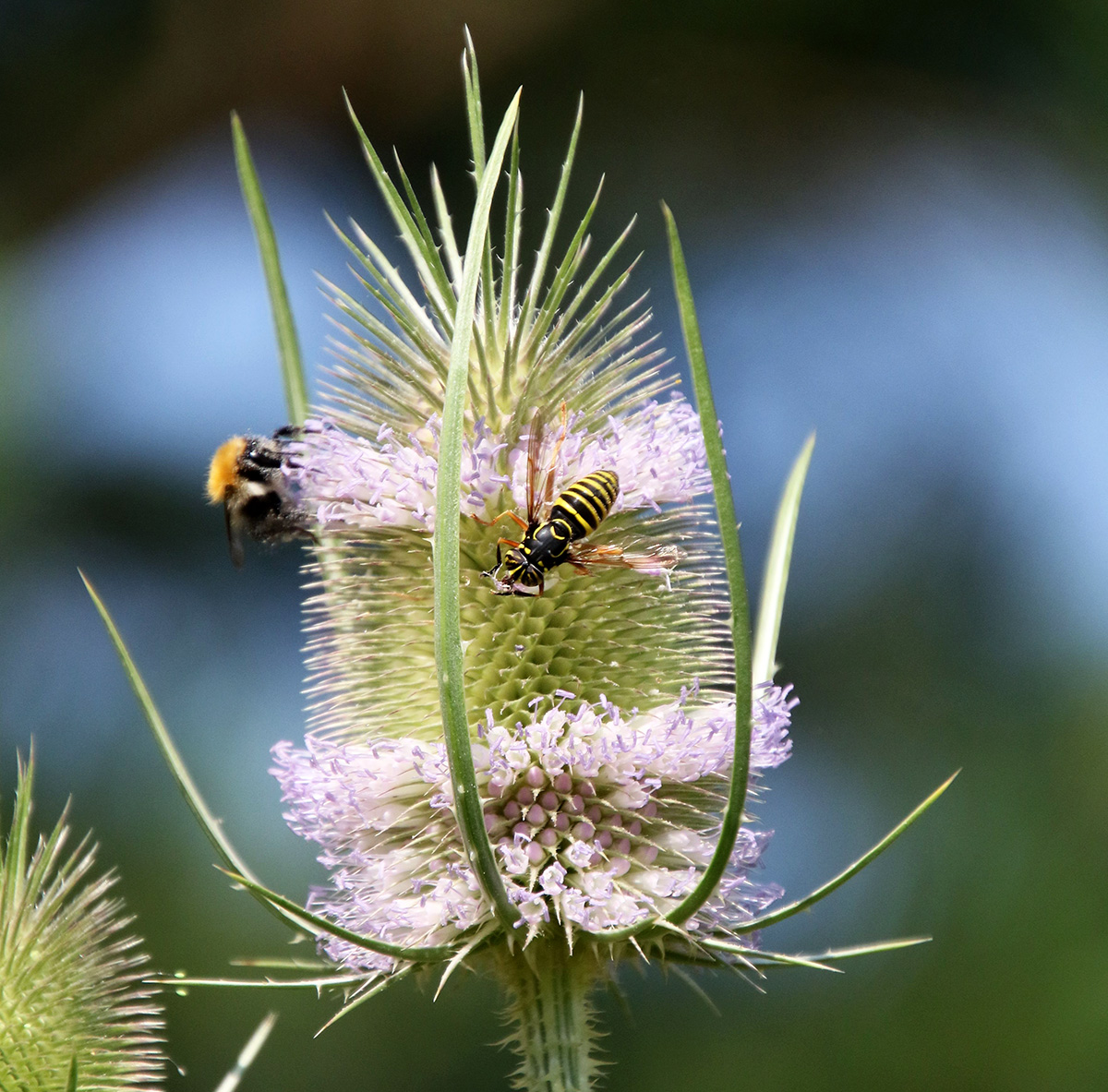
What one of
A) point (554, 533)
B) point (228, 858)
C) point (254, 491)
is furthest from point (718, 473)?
point (254, 491)

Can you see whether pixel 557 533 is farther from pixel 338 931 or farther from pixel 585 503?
pixel 338 931

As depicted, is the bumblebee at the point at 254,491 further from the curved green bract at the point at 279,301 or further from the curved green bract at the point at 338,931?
the curved green bract at the point at 338,931

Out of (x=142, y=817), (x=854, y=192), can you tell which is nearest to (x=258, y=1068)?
(x=142, y=817)

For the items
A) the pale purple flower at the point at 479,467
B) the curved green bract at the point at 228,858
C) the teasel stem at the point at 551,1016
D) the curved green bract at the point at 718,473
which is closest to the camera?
the curved green bract at the point at 718,473

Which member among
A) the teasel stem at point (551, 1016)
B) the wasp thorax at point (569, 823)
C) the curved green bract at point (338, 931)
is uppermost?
the wasp thorax at point (569, 823)

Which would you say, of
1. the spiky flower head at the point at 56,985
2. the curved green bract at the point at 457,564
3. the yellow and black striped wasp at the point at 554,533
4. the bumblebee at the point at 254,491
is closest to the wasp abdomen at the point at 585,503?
the yellow and black striped wasp at the point at 554,533

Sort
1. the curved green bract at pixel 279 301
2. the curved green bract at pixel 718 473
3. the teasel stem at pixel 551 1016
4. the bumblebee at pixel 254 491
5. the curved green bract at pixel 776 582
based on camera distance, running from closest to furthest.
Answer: the curved green bract at pixel 718 473 → the teasel stem at pixel 551 1016 → the curved green bract at pixel 776 582 → the curved green bract at pixel 279 301 → the bumblebee at pixel 254 491

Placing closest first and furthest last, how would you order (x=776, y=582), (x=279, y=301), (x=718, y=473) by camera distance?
(x=718, y=473) < (x=776, y=582) < (x=279, y=301)
